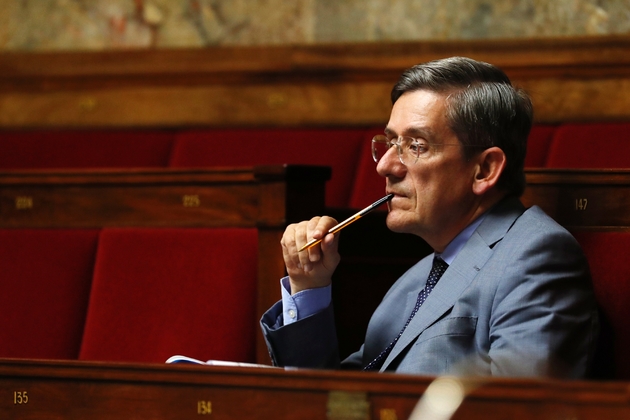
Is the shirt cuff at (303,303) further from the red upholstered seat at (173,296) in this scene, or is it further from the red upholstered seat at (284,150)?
the red upholstered seat at (284,150)

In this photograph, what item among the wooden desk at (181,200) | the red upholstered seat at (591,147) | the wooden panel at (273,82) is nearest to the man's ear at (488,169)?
the wooden desk at (181,200)

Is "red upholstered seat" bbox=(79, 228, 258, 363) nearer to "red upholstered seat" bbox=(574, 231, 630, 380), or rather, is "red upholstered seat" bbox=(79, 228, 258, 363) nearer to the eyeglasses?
the eyeglasses

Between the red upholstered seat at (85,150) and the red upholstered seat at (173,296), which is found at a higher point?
the red upholstered seat at (85,150)

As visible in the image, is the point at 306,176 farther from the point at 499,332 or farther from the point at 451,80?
the point at 499,332

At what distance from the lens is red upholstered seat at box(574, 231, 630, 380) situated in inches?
31.1

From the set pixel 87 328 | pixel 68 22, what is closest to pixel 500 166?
pixel 87 328

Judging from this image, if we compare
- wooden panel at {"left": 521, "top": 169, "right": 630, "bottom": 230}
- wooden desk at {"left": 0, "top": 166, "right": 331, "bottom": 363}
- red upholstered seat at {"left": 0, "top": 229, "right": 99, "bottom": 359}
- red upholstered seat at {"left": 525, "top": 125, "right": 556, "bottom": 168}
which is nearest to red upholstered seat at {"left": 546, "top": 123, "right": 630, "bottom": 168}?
red upholstered seat at {"left": 525, "top": 125, "right": 556, "bottom": 168}

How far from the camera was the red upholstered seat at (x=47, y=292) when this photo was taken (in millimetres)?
1093

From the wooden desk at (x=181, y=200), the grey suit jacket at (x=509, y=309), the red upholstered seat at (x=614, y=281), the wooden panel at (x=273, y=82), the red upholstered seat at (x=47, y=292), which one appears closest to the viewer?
the grey suit jacket at (x=509, y=309)

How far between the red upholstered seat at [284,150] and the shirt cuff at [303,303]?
18.0 inches

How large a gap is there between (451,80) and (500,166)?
0.29 ft

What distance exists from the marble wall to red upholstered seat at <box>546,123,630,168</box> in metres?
0.23

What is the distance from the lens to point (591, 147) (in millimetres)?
1222

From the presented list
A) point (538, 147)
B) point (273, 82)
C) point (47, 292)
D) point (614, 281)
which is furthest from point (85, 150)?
point (614, 281)
